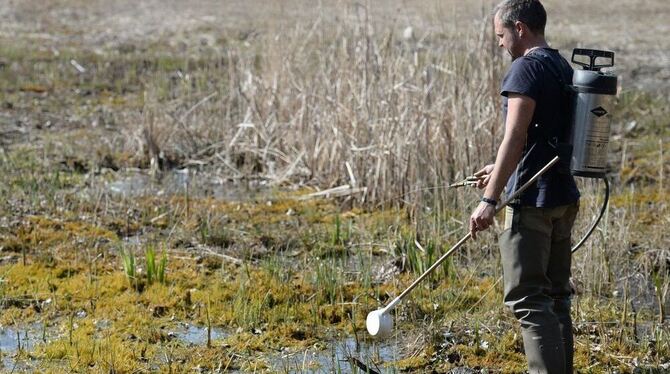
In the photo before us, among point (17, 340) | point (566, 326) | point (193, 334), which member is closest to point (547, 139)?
point (566, 326)

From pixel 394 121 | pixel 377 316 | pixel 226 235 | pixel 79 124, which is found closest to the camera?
pixel 377 316

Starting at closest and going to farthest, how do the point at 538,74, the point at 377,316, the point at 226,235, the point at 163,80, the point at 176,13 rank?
the point at 538,74 < the point at 377,316 < the point at 226,235 < the point at 163,80 < the point at 176,13

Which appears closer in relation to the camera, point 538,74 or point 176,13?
point 538,74

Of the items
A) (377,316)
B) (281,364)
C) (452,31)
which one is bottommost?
(281,364)

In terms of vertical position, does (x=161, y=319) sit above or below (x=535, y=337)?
below

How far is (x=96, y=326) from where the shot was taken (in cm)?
641

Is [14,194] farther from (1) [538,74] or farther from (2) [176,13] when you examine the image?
(2) [176,13]

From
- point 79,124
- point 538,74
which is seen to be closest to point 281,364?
point 538,74

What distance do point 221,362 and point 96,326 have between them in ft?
3.18

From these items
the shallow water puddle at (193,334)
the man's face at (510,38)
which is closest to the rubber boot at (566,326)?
the man's face at (510,38)

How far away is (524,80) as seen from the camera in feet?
15.3

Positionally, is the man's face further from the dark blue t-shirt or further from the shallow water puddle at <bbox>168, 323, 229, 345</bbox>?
the shallow water puddle at <bbox>168, 323, 229, 345</bbox>

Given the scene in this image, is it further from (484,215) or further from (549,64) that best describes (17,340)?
(549,64)

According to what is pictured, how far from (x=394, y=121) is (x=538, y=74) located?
429cm
